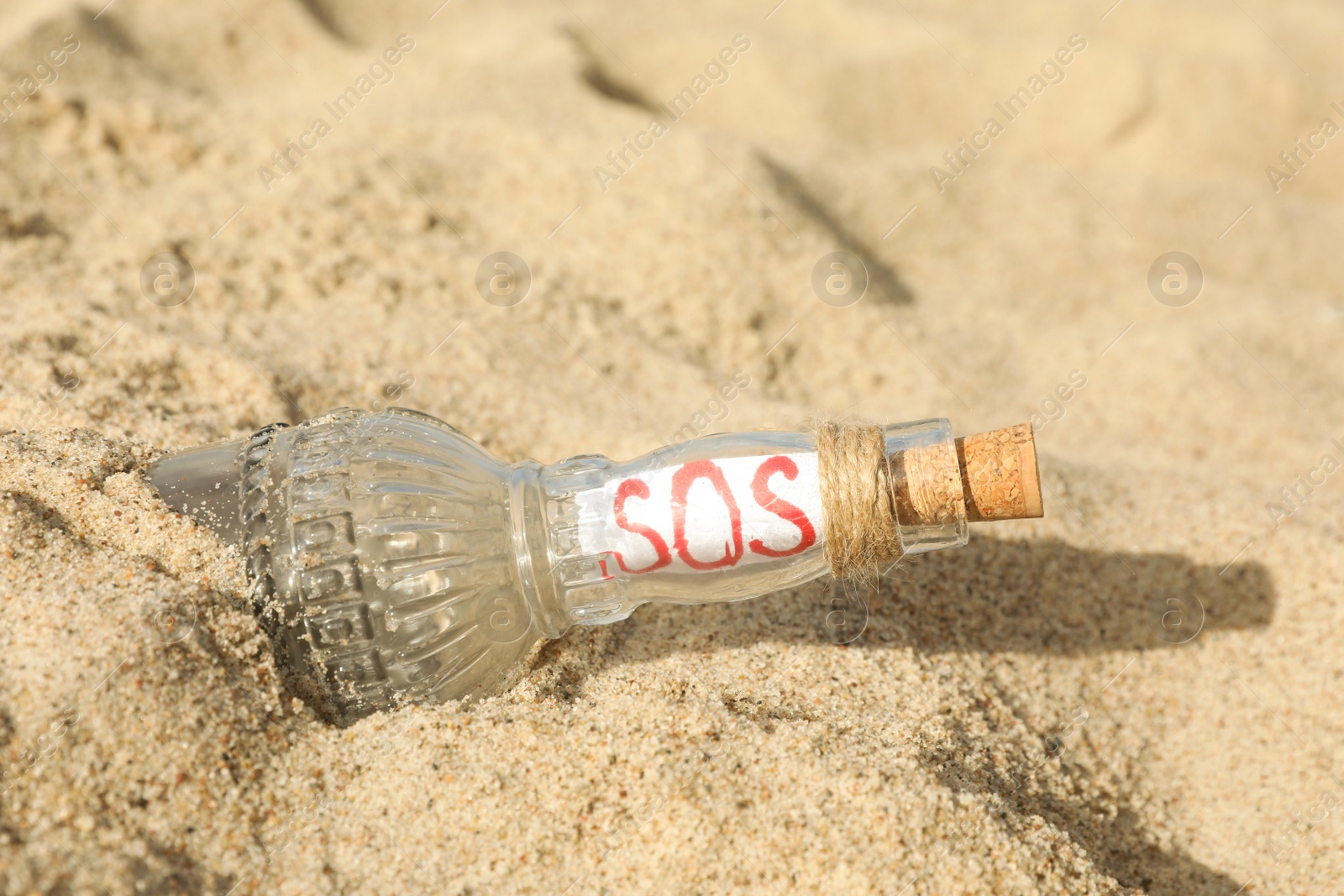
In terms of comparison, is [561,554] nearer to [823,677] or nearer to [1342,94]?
[823,677]

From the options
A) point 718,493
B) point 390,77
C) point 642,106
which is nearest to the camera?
point 718,493

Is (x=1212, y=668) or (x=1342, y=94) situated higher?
(x=1342, y=94)

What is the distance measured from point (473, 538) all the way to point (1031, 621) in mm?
1363

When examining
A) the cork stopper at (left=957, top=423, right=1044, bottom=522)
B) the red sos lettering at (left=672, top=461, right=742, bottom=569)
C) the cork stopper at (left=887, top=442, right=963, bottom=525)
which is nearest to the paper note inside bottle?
the red sos lettering at (left=672, top=461, right=742, bottom=569)

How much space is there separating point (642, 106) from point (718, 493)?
3483 millimetres

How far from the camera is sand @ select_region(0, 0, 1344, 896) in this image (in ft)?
4.63

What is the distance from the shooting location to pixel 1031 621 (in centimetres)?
222

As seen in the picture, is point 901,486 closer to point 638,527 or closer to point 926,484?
point 926,484

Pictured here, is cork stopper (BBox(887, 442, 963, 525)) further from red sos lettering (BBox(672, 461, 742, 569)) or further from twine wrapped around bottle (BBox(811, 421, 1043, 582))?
red sos lettering (BBox(672, 461, 742, 569))

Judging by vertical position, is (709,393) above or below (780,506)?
above

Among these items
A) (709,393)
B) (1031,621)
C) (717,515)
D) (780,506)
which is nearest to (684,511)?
(717,515)

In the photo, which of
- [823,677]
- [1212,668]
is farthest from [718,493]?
[1212,668]

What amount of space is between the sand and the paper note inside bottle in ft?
0.91

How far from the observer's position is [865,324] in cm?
330
